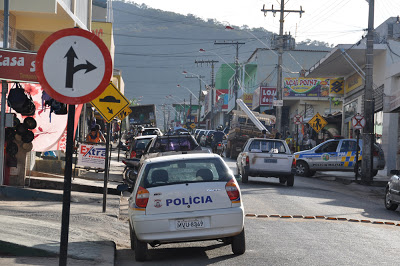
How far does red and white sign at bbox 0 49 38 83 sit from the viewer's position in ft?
46.9

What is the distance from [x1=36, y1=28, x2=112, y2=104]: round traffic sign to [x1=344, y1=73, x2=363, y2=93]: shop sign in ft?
119

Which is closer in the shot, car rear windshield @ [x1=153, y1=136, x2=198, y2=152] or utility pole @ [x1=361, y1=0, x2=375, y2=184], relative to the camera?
car rear windshield @ [x1=153, y1=136, x2=198, y2=152]

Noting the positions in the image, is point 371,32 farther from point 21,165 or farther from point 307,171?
point 21,165

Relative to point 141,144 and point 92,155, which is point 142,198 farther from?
point 141,144

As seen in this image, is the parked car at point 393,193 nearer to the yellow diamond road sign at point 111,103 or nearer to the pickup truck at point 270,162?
the pickup truck at point 270,162

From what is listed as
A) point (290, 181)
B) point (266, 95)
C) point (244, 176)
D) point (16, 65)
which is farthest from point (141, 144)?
point (266, 95)

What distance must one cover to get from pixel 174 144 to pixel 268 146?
13.2 feet

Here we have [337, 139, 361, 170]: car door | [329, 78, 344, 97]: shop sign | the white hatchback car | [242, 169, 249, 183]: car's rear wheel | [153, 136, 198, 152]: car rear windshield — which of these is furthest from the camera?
[329, 78, 344, 97]: shop sign

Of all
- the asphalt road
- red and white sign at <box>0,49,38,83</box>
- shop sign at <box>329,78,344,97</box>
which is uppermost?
shop sign at <box>329,78,344,97</box>

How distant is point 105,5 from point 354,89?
1685 cm

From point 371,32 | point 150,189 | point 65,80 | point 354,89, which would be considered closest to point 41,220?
point 150,189

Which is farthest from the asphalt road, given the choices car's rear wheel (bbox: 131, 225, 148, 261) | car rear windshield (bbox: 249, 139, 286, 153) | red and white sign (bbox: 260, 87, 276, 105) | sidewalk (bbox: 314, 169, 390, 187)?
red and white sign (bbox: 260, 87, 276, 105)

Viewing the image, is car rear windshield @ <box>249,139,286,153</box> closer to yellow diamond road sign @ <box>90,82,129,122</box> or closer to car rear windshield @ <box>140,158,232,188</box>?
yellow diamond road sign @ <box>90,82,129,122</box>

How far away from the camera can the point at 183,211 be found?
9.88 m
